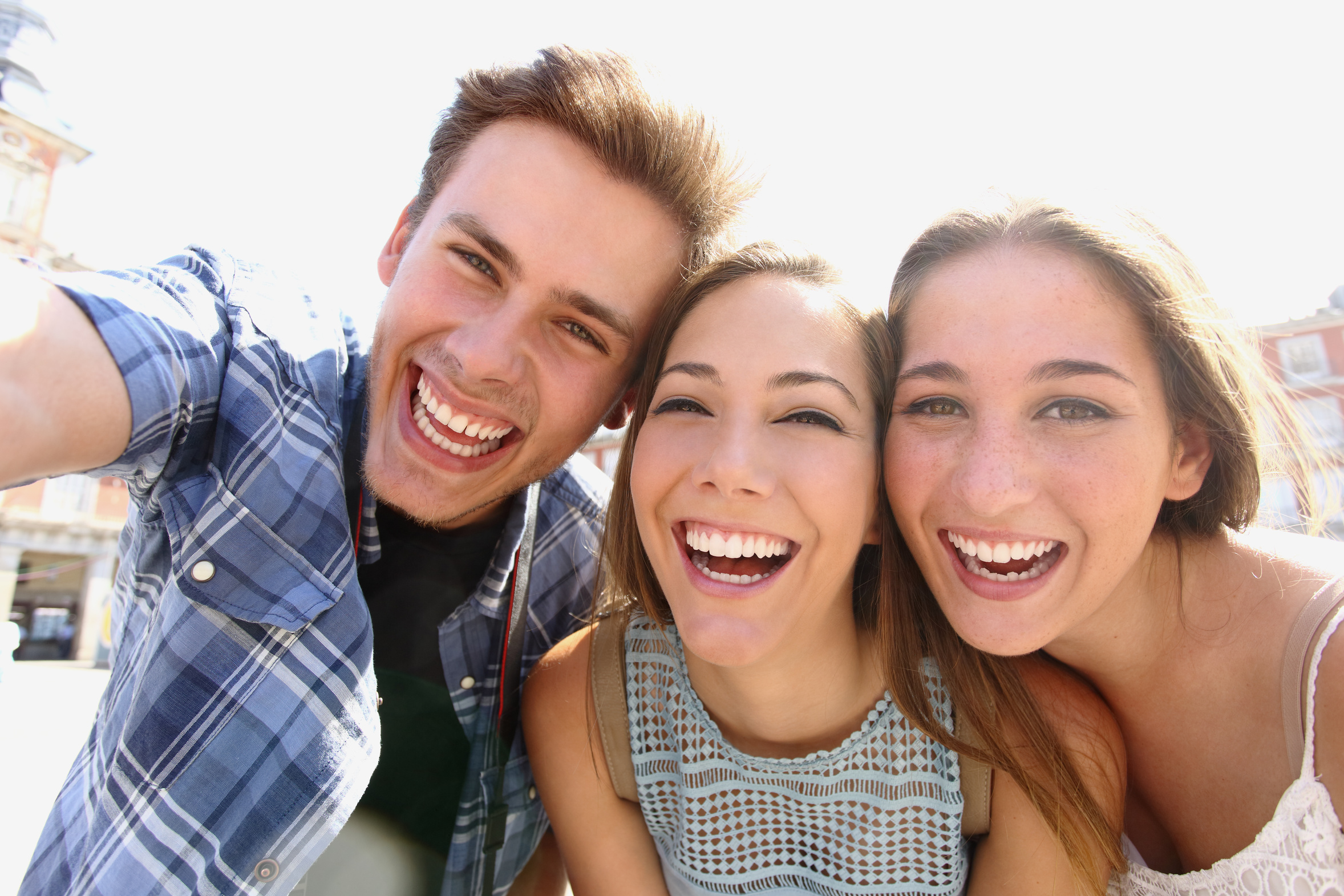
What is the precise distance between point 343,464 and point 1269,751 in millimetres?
2689

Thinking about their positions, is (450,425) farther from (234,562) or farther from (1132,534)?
(1132,534)

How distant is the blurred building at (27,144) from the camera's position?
20031 mm

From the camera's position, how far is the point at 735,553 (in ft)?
6.02

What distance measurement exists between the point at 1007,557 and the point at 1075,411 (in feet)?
1.35

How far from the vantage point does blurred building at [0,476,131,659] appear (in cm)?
1994

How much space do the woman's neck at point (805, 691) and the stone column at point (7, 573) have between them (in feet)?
82.4

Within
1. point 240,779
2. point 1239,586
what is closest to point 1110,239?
point 1239,586

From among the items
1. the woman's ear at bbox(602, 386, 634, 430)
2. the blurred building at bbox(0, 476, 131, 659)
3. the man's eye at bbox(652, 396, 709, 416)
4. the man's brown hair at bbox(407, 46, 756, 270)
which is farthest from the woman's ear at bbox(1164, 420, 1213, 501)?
the blurred building at bbox(0, 476, 131, 659)

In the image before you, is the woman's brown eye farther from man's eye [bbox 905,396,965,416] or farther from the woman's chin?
the woman's chin

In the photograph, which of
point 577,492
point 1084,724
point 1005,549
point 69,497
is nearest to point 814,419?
point 1005,549

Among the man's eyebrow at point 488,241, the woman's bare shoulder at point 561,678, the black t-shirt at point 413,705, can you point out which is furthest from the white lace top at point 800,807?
the man's eyebrow at point 488,241

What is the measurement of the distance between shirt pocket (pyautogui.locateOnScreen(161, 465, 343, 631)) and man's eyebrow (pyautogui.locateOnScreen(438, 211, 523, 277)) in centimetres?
95

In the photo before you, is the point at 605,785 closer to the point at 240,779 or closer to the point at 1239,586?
the point at 240,779

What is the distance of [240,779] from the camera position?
5.18 feet
